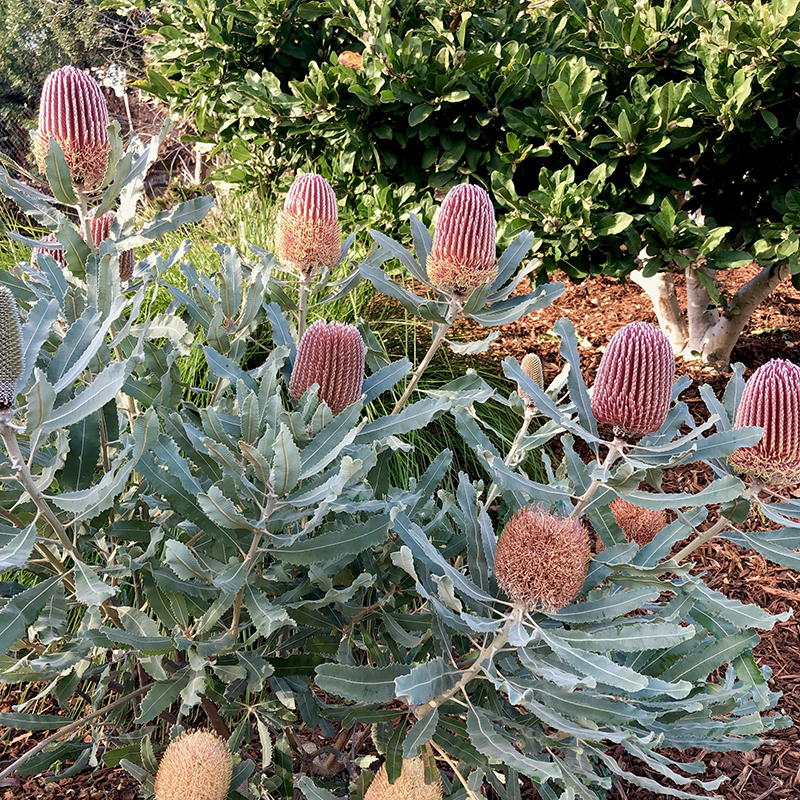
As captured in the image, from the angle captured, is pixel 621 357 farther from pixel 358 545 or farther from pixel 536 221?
pixel 536 221

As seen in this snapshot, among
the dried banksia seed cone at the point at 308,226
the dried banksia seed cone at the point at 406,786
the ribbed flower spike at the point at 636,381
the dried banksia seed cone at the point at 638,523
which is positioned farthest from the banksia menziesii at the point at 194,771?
the dried banksia seed cone at the point at 308,226

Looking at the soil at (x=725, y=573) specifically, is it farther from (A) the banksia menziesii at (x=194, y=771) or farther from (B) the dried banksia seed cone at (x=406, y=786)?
(A) the banksia menziesii at (x=194, y=771)

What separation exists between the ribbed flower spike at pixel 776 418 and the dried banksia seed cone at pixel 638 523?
1.30 ft

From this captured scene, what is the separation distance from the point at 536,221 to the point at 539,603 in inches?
97.2

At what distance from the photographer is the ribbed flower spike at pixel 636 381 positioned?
1.24m

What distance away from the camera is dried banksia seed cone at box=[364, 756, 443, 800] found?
4.19ft

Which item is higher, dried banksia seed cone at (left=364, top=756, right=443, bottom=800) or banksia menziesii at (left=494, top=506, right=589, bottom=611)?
banksia menziesii at (left=494, top=506, right=589, bottom=611)

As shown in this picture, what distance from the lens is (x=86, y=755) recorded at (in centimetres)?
169

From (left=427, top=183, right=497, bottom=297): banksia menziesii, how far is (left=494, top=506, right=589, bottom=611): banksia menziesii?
67 cm

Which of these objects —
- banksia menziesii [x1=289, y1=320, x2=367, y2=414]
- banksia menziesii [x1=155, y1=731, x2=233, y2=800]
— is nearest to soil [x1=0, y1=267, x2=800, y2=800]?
banksia menziesii [x1=155, y1=731, x2=233, y2=800]

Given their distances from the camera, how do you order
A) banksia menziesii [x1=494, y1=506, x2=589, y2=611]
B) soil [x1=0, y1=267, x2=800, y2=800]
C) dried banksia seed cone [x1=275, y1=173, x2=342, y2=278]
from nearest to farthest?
1. banksia menziesii [x1=494, y1=506, x2=589, y2=611]
2. dried banksia seed cone [x1=275, y1=173, x2=342, y2=278]
3. soil [x1=0, y1=267, x2=800, y2=800]

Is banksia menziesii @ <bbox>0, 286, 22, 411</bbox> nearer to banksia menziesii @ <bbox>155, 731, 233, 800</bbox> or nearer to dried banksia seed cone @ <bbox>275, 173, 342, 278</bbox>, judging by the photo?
banksia menziesii @ <bbox>155, 731, 233, 800</bbox>

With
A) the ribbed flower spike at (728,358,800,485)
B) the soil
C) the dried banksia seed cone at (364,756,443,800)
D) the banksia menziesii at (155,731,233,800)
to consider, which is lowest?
the soil

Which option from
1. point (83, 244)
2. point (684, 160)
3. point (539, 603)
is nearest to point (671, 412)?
point (539, 603)
